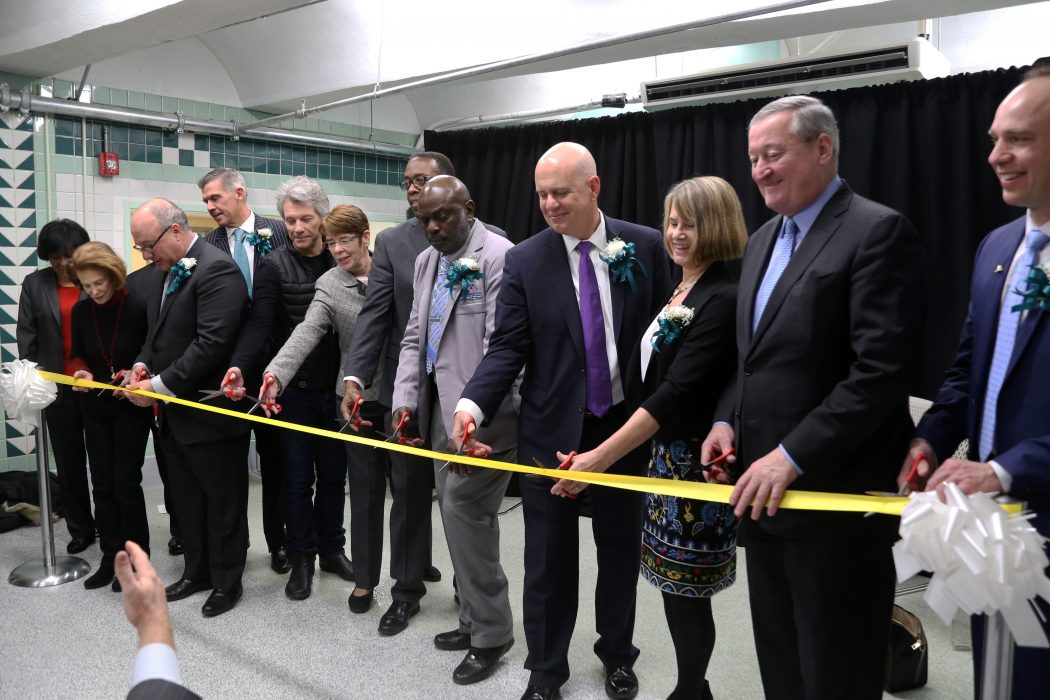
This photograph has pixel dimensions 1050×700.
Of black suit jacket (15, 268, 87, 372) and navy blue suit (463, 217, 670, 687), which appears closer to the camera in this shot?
navy blue suit (463, 217, 670, 687)

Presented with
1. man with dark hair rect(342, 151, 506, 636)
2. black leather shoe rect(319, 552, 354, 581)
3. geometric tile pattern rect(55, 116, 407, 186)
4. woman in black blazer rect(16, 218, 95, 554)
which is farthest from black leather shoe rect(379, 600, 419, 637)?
geometric tile pattern rect(55, 116, 407, 186)

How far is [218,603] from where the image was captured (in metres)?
3.86

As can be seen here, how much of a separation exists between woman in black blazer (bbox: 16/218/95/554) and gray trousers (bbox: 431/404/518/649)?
2.60 m

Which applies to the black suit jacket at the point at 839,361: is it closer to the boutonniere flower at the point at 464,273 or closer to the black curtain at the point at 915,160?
the boutonniere flower at the point at 464,273

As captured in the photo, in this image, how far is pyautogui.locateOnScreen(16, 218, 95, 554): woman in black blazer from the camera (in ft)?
15.6

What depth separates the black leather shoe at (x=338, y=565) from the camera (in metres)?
4.27

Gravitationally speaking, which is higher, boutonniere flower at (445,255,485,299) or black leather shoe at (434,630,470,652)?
boutonniere flower at (445,255,485,299)

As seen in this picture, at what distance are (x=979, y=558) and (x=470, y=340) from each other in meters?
2.06

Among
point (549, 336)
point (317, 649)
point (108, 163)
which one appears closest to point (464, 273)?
point (549, 336)

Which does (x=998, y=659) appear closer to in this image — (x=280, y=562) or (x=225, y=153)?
(x=280, y=562)

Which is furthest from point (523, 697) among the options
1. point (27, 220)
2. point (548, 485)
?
point (27, 220)

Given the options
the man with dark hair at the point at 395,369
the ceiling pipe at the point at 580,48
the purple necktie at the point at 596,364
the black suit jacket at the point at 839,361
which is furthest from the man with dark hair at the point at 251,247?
the black suit jacket at the point at 839,361

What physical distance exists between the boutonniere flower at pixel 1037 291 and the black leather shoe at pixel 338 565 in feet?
11.1

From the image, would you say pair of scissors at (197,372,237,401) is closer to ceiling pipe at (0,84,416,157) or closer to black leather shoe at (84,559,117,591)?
black leather shoe at (84,559,117,591)
